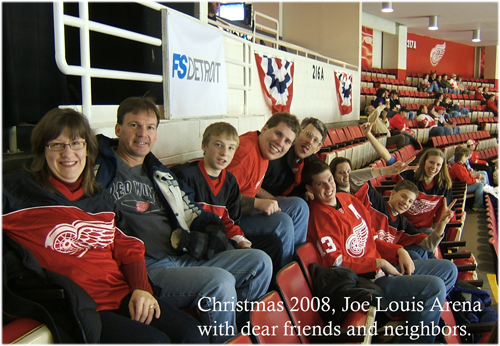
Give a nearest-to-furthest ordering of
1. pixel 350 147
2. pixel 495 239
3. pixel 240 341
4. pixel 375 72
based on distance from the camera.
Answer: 1. pixel 240 341
2. pixel 495 239
3. pixel 350 147
4. pixel 375 72

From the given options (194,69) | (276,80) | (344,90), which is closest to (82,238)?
(194,69)

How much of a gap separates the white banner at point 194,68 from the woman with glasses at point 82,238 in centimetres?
149

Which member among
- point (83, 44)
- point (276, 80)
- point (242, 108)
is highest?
point (276, 80)

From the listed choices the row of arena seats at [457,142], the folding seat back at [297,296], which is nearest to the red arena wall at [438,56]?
the row of arena seats at [457,142]

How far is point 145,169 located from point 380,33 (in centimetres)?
1611

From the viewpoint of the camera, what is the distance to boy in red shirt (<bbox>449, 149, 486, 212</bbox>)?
617 centimetres

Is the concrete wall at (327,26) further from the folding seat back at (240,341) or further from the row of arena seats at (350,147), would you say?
the folding seat back at (240,341)

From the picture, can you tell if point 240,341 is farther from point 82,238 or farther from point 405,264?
point 405,264

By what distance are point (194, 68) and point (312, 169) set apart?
1.19 meters

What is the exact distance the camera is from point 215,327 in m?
1.60

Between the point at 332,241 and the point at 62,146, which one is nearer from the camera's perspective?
the point at 62,146

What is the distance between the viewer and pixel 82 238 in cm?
137

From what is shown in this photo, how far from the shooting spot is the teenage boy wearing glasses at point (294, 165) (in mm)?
2691

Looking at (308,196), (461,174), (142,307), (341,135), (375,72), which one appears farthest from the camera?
(375,72)
